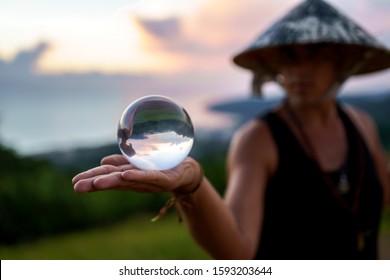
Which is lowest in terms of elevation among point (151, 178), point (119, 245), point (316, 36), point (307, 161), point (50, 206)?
point (119, 245)

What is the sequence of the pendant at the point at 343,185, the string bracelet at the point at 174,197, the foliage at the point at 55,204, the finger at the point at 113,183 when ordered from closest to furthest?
the finger at the point at 113,183 < the string bracelet at the point at 174,197 < the pendant at the point at 343,185 < the foliage at the point at 55,204

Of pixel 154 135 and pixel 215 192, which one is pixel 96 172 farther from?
pixel 215 192

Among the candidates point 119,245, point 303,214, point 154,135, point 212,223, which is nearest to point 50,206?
point 119,245

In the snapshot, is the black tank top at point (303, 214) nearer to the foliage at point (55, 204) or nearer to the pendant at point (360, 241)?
the pendant at point (360, 241)

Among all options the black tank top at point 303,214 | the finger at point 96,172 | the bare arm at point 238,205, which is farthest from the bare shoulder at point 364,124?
the finger at point 96,172

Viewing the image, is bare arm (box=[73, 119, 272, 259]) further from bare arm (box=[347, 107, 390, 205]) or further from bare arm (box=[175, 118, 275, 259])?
bare arm (box=[347, 107, 390, 205])

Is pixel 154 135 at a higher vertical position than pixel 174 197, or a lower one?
higher

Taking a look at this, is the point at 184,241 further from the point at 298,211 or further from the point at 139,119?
the point at 139,119

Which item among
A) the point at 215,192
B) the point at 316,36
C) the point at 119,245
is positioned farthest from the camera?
the point at 119,245
